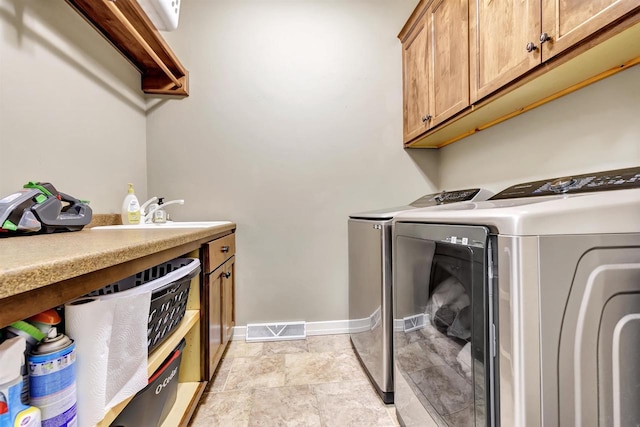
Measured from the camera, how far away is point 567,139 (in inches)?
51.7

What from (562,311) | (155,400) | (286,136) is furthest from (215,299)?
(562,311)

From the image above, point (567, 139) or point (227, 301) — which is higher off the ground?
point (567, 139)

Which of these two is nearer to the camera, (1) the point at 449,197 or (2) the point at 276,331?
(1) the point at 449,197

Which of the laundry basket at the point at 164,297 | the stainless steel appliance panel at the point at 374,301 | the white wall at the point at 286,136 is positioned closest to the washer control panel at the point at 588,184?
the stainless steel appliance panel at the point at 374,301

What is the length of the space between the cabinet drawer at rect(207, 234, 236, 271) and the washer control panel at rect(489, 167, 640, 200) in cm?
146

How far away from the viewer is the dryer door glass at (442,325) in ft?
2.40

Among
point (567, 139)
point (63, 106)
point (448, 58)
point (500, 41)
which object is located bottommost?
point (567, 139)

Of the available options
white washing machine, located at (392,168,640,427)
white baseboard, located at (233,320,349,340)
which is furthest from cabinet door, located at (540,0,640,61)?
white baseboard, located at (233,320,349,340)

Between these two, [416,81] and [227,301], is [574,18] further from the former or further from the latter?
[227,301]

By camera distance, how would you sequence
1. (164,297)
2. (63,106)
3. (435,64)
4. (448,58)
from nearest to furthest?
1. (164,297)
2. (63,106)
3. (448,58)
4. (435,64)

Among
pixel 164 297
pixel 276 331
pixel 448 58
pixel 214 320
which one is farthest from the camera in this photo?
pixel 276 331

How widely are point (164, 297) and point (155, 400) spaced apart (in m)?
0.36

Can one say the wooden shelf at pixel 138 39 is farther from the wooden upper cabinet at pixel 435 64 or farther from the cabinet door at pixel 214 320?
the wooden upper cabinet at pixel 435 64

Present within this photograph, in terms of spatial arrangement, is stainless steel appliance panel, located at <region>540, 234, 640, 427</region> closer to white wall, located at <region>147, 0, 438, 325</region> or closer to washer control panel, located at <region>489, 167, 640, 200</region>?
washer control panel, located at <region>489, 167, 640, 200</region>
